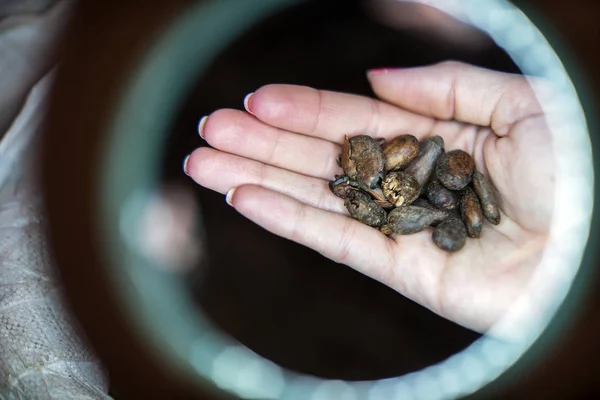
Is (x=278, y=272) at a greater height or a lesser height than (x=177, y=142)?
lesser

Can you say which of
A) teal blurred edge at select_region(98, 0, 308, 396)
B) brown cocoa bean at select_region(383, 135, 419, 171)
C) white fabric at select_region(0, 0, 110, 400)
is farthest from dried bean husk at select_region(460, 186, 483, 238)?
white fabric at select_region(0, 0, 110, 400)

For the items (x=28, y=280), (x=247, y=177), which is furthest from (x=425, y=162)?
(x=28, y=280)

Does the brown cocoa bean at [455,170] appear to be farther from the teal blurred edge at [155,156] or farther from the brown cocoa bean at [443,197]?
the teal blurred edge at [155,156]

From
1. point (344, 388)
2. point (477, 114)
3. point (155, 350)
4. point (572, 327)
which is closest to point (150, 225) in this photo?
point (155, 350)

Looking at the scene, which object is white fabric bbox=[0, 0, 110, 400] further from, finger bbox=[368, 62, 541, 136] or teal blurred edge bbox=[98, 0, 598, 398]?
finger bbox=[368, 62, 541, 136]

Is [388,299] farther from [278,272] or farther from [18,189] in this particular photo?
[18,189]

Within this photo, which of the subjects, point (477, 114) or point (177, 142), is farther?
point (177, 142)
